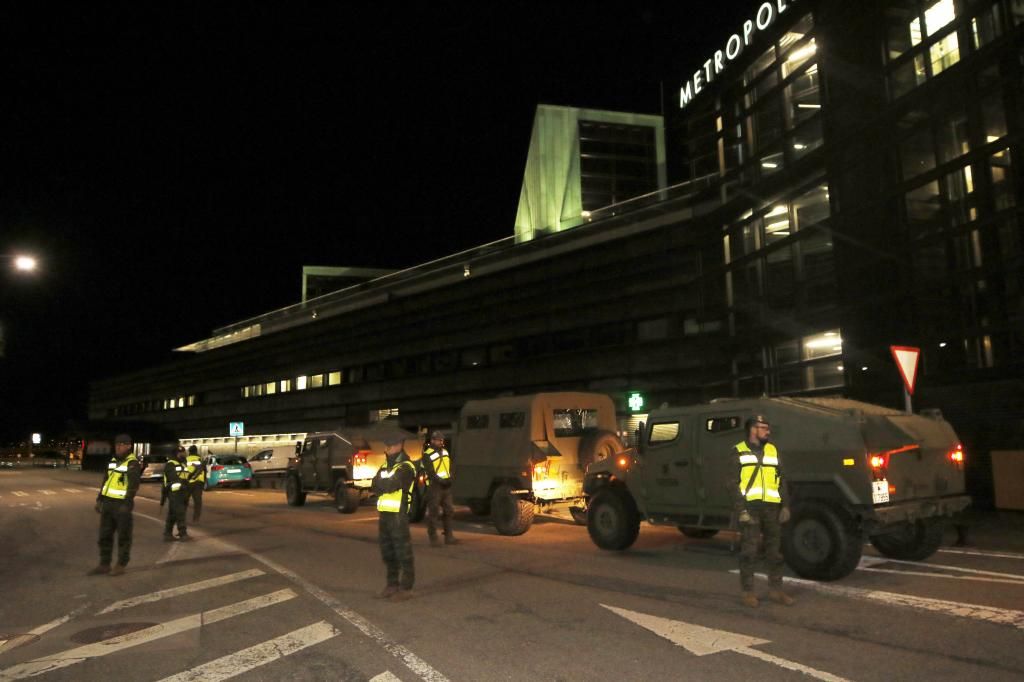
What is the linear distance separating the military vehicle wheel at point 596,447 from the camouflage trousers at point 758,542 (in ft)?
20.3

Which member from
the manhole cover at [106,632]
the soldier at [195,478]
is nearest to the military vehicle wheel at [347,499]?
the soldier at [195,478]

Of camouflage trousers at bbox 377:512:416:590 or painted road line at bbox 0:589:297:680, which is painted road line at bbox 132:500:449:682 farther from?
camouflage trousers at bbox 377:512:416:590

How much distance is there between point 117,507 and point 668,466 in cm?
772

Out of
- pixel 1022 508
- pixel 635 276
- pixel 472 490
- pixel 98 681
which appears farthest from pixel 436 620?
pixel 635 276

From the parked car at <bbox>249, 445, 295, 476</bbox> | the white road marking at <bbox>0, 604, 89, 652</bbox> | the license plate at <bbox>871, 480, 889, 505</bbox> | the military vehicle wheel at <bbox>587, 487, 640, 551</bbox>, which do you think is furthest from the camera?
the parked car at <bbox>249, 445, 295, 476</bbox>

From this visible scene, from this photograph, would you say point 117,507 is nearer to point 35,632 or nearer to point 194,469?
point 35,632

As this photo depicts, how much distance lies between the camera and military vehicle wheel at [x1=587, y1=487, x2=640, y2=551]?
11.0m

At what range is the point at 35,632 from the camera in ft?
23.6

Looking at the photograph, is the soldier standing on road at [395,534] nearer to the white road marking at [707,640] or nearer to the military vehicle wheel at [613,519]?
the white road marking at [707,640]

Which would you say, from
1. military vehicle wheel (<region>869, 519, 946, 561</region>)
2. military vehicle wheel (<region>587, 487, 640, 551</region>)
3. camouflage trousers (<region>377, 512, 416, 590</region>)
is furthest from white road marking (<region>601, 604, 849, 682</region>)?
military vehicle wheel (<region>869, 519, 946, 561</region>)

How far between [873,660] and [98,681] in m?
5.77

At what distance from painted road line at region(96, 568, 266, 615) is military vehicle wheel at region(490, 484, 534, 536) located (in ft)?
15.3

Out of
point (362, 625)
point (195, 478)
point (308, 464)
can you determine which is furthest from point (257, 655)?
point (308, 464)

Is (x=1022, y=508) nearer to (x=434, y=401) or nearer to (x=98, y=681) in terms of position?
(x=98, y=681)
